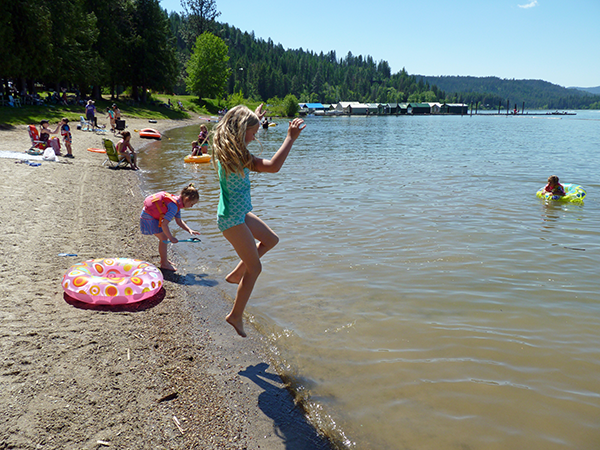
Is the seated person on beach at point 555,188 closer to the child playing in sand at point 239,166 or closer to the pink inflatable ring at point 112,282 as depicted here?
the child playing in sand at point 239,166

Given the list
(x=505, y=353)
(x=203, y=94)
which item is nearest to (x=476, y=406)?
(x=505, y=353)

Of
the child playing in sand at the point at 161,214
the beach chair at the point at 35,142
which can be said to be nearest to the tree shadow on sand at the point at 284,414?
the child playing in sand at the point at 161,214

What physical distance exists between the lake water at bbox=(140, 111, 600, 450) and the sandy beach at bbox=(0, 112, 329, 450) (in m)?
0.50

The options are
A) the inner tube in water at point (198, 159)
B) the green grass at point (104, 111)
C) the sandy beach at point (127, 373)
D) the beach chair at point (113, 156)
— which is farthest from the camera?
the green grass at point (104, 111)

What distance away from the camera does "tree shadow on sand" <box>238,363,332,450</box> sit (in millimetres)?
3480

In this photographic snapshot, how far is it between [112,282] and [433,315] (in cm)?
436

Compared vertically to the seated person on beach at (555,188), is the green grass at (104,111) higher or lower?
higher

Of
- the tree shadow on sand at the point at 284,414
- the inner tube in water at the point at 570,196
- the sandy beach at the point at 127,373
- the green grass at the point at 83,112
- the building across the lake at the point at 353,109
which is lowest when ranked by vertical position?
the tree shadow on sand at the point at 284,414

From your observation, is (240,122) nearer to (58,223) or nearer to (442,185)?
(58,223)

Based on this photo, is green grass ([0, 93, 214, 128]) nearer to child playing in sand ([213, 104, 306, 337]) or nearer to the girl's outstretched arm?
child playing in sand ([213, 104, 306, 337])

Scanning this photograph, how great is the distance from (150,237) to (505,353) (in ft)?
23.1

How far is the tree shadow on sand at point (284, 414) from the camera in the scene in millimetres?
3480

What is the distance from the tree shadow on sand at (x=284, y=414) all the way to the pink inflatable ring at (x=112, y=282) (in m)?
2.08

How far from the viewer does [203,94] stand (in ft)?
284
